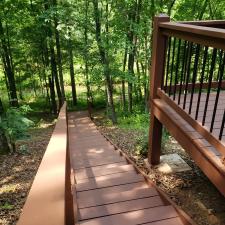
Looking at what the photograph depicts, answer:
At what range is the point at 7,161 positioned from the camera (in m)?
8.04

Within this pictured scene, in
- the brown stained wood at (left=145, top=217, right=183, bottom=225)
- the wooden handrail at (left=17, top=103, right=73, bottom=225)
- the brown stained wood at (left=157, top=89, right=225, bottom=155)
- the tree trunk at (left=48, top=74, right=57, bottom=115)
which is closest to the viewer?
the wooden handrail at (left=17, top=103, right=73, bottom=225)

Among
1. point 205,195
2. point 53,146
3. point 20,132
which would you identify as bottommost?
point 20,132

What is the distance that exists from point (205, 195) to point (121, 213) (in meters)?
1.90

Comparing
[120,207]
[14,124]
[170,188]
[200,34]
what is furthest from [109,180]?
[14,124]

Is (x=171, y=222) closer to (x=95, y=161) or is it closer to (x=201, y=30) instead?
(x=201, y=30)

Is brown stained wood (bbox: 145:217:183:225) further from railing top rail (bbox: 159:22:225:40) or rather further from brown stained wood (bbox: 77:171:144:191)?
railing top rail (bbox: 159:22:225:40)

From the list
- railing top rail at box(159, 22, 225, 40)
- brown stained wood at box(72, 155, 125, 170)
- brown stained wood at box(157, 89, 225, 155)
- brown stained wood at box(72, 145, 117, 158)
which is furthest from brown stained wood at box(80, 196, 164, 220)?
brown stained wood at box(72, 145, 117, 158)

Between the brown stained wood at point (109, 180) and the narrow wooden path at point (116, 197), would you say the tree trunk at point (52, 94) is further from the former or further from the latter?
the brown stained wood at point (109, 180)

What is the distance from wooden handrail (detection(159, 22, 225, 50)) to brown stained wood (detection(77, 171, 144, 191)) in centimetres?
241

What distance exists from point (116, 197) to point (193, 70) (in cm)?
209

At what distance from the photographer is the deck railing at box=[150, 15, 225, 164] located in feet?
9.88

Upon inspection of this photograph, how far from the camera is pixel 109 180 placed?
486cm

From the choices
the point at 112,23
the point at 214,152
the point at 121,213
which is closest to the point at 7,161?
the point at 121,213

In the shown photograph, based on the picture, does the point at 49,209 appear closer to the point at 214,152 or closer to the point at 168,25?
the point at 214,152
